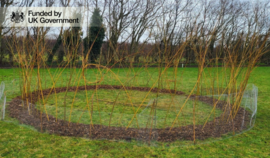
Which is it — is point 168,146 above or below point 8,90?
below

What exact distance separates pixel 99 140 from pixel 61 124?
0.73 m

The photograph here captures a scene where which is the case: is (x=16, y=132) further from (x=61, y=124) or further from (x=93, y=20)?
(x=93, y=20)

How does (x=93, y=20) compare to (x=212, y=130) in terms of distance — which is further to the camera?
(x=93, y=20)

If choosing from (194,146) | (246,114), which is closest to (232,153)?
(194,146)

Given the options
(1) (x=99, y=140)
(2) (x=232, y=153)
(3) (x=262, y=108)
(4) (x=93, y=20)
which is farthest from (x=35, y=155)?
(4) (x=93, y=20)

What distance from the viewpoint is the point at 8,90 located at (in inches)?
185

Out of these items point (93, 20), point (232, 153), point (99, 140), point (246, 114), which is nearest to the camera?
point (232, 153)

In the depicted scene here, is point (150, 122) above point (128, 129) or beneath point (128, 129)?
above

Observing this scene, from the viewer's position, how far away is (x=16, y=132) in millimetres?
2590

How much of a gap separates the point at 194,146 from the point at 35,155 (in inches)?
70.9

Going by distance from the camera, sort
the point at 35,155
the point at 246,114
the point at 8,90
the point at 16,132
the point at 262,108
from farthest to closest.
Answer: the point at 8,90, the point at 262,108, the point at 246,114, the point at 16,132, the point at 35,155

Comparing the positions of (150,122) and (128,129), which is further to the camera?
(128,129)

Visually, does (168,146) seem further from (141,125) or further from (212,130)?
(212,130)

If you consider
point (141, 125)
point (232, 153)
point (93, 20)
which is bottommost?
point (232, 153)
